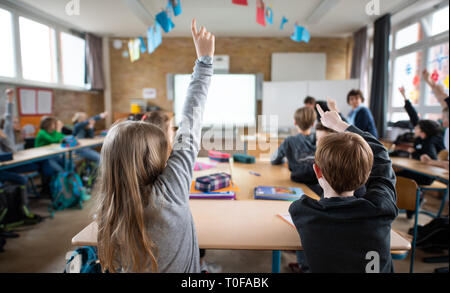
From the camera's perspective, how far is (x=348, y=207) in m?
0.79

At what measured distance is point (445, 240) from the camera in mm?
2213

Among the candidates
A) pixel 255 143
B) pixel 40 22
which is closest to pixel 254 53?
pixel 255 143

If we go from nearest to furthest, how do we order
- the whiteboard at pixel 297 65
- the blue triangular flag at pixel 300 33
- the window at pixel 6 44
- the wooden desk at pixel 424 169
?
1. the window at pixel 6 44
2. the wooden desk at pixel 424 169
3. the blue triangular flag at pixel 300 33
4. the whiteboard at pixel 297 65

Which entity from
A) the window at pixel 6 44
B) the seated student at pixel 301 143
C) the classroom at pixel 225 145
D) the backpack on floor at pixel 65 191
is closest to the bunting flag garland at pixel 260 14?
the classroom at pixel 225 145

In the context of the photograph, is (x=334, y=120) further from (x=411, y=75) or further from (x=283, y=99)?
(x=283, y=99)

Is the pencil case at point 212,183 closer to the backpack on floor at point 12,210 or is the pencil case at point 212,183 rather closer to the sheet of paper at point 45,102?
the backpack on floor at point 12,210

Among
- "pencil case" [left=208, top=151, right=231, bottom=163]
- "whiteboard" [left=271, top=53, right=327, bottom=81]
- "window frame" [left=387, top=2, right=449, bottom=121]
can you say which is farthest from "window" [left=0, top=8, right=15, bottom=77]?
"whiteboard" [left=271, top=53, right=327, bottom=81]

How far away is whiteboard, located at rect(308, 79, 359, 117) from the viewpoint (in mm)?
→ 5309

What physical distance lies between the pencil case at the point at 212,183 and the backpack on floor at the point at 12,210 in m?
2.18

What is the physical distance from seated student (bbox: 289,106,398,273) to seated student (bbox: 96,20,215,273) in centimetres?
40

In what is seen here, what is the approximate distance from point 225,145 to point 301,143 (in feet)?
2.20

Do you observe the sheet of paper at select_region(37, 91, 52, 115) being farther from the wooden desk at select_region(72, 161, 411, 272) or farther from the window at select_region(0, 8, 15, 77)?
the window at select_region(0, 8, 15, 77)

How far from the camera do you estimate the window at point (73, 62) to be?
15.3ft

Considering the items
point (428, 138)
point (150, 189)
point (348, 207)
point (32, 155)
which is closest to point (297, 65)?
point (428, 138)
